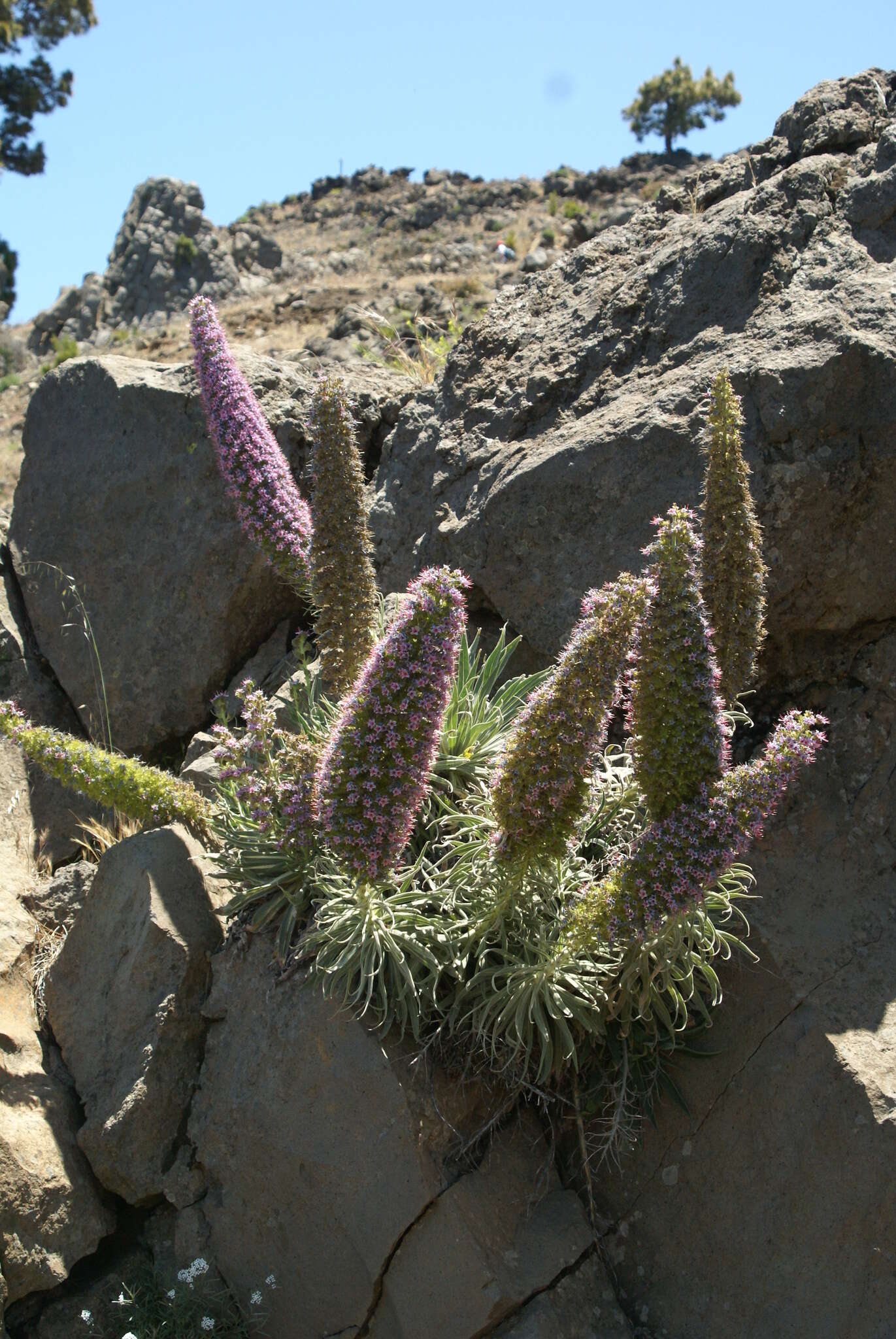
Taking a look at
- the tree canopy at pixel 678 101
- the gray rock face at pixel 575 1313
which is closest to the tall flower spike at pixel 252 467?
the gray rock face at pixel 575 1313

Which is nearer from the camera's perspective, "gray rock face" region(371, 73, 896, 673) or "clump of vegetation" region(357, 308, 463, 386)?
"gray rock face" region(371, 73, 896, 673)

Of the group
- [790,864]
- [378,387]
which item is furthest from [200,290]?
[790,864]

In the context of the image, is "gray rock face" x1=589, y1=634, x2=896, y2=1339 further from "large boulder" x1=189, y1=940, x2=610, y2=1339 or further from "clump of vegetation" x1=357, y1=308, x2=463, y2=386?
"clump of vegetation" x1=357, y1=308, x2=463, y2=386

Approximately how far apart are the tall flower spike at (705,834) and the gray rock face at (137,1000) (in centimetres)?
222

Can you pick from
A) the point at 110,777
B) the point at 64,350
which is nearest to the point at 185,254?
the point at 64,350

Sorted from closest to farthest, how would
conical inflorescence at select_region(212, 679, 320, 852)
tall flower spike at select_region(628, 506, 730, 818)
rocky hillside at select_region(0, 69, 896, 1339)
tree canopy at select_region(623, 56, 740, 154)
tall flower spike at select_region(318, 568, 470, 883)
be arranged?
tall flower spike at select_region(628, 506, 730, 818) < tall flower spike at select_region(318, 568, 470, 883) < rocky hillside at select_region(0, 69, 896, 1339) < conical inflorescence at select_region(212, 679, 320, 852) < tree canopy at select_region(623, 56, 740, 154)

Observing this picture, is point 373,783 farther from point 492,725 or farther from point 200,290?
point 200,290

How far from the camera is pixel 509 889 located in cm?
390

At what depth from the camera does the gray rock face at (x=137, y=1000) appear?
178 inches

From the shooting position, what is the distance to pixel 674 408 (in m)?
5.32

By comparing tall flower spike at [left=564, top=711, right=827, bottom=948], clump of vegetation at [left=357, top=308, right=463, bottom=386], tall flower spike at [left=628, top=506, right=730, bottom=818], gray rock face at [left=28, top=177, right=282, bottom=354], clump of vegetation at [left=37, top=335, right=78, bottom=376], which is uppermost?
gray rock face at [left=28, top=177, right=282, bottom=354]

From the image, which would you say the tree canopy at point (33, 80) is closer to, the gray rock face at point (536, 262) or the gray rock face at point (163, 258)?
the gray rock face at point (163, 258)

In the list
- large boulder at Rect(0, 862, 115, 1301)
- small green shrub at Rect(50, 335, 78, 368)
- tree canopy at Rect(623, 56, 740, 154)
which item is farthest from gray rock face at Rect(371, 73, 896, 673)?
tree canopy at Rect(623, 56, 740, 154)

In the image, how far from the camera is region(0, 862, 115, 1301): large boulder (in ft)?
14.0
